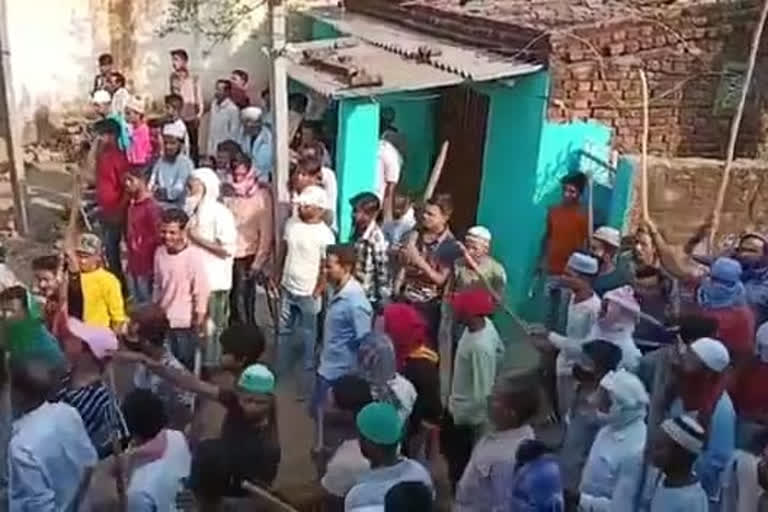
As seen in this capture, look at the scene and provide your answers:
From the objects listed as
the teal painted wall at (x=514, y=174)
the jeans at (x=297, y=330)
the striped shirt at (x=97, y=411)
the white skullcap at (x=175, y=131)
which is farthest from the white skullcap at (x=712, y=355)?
the white skullcap at (x=175, y=131)

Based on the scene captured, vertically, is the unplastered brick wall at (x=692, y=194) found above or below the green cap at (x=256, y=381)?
below

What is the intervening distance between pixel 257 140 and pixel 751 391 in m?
4.88

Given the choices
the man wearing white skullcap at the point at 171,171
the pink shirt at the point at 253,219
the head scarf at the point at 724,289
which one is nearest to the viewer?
the head scarf at the point at 724,289

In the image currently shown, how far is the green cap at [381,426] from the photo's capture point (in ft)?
19.0

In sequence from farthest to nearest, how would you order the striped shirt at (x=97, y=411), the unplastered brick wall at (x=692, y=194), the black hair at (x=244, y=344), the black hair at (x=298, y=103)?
1. the black hair at (x=298, y=103)
2. the unplastered brick wall at (x=692, y=194)
3. the black hair at (x=244, y=344)
4. the striped shirt at (x=97, y=411)

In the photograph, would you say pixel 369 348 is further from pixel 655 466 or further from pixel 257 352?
pixel 655 466

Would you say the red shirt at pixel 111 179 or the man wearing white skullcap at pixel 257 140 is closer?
the red shirt at pixel 111 179

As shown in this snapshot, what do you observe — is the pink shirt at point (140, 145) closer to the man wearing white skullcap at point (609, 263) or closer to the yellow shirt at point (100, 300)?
the yellow shirt at point (100, 300)

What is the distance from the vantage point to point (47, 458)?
6.11m

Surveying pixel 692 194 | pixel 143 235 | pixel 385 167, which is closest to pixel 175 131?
pixel 143 235

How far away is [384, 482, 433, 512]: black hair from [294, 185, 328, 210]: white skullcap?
393 cm

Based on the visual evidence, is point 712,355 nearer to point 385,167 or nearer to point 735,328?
point 735,328

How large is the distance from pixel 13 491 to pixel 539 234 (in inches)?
233

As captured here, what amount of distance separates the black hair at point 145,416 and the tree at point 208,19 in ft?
31.7
